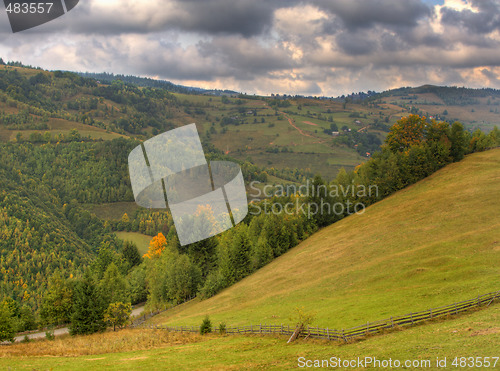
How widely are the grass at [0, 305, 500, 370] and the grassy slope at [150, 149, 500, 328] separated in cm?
610

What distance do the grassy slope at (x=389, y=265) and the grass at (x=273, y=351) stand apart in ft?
20.0

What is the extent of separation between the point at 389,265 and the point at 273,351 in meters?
24.8

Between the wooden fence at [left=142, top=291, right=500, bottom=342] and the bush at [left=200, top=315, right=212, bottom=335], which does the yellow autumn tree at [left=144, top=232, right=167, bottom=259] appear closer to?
the bush at [left=200, top=315, right=212, bottom=335]

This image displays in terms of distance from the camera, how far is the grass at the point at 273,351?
22.9 m

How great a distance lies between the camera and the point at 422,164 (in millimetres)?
85188

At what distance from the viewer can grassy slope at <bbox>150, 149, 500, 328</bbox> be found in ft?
124

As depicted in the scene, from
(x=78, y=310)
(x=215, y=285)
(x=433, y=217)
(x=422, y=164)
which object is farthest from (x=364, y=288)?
(x=422, y=164)

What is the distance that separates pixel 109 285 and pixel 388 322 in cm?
4996

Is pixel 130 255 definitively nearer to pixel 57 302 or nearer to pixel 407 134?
pixel 57 302

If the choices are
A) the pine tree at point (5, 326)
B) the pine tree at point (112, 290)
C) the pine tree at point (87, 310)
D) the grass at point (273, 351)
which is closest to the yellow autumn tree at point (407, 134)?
the grass at point (273, 351)

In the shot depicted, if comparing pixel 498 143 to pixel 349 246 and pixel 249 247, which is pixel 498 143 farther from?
pixel 249 247
